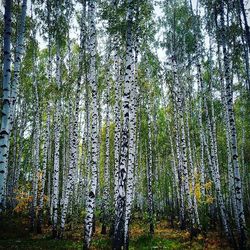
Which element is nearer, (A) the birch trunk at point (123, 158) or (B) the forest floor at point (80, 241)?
(A) the birch trunk at point (123, 158)

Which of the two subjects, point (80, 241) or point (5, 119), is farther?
point (80, 241)

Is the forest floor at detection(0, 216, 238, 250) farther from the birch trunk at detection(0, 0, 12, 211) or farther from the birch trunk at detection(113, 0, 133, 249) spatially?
the birch trunk at detection(0, 0, 12, 211)

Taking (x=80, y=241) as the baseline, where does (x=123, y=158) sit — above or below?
above

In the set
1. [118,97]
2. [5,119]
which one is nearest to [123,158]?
[5,119]

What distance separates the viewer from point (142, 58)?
20.0 meters

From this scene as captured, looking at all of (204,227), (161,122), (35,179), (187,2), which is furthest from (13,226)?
(161,122)

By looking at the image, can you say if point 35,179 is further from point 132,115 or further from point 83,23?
point 83,23

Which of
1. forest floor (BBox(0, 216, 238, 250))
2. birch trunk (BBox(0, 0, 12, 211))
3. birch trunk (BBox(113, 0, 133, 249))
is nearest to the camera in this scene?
birch trunk (BBox(0, 0, 12, 211))

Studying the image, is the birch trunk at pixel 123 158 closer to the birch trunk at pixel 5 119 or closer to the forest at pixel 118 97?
the forest at pixel 118 97

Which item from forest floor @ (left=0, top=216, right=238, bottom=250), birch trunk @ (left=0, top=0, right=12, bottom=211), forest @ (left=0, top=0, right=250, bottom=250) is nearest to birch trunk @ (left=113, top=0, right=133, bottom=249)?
forest @ (left=0, top=0, right=250, bottom=250)

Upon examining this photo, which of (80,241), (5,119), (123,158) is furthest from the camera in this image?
(80,241)

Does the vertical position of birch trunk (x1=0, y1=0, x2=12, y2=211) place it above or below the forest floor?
above

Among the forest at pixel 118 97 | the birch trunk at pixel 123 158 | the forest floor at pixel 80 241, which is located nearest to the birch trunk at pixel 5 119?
the forest at pixel 118 97

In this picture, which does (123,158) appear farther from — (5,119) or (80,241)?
(80,241)
